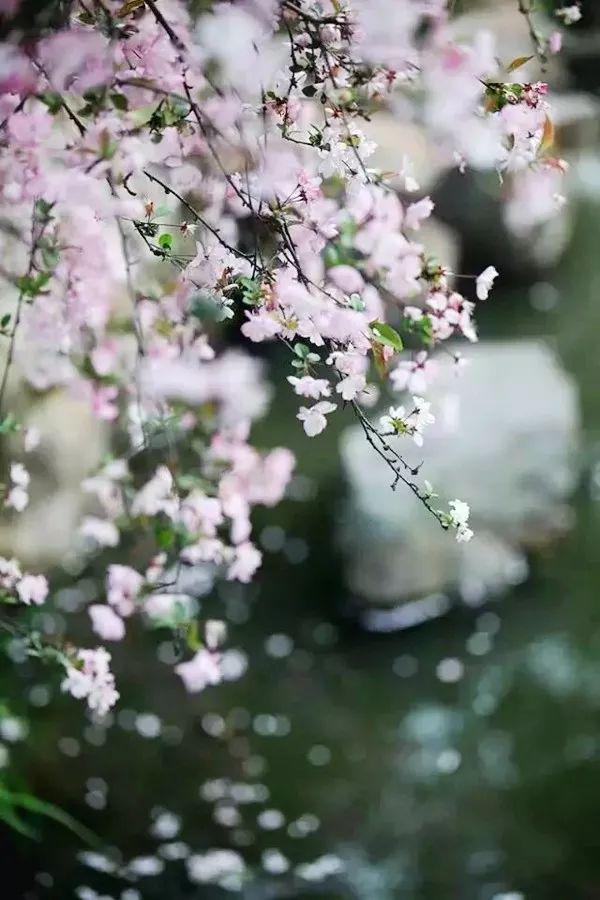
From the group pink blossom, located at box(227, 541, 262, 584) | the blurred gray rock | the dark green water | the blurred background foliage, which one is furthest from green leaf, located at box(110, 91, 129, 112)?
the blurred gray rock

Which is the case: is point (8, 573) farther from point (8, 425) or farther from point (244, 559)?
point (244, 559)

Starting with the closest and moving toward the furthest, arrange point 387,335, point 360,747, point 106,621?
point 387,335 → point 106,621 → point 360,747

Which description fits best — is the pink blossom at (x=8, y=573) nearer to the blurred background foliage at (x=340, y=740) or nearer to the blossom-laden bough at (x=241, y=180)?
the blossom-laden bough at (x=241, y=180)

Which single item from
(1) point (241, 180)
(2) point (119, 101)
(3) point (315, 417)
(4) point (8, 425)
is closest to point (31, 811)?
(4) point (8, 425)

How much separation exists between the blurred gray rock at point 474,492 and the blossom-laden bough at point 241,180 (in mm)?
886

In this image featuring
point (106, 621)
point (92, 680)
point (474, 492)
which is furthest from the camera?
point (474, 492)

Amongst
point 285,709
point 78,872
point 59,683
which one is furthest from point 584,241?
point 78,872

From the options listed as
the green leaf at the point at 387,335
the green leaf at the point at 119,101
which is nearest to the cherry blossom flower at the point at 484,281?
the green leaf at the point at 387,335

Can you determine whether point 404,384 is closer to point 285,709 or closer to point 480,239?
point 285,709

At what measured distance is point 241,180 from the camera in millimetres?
749

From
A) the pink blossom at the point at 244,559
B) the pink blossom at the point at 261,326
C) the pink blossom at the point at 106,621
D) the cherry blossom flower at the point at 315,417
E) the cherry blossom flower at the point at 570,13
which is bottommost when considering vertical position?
the cherry blossom flower at the point at 315,417

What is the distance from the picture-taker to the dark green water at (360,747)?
1.42 m

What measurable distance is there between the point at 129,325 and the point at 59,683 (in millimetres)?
903

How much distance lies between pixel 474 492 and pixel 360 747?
25.7 inches
